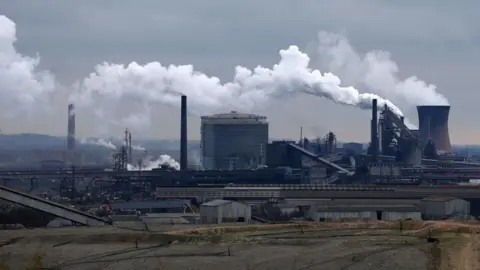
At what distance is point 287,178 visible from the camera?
99.1m

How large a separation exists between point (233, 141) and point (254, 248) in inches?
3485

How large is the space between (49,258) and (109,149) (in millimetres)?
120035

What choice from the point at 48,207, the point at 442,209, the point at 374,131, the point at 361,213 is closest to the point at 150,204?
the point at 361,213

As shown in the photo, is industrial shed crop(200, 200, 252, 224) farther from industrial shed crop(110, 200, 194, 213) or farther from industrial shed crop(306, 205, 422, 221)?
industrial shed crop(110, 200, 194, 213)

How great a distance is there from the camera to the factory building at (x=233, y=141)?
384ft

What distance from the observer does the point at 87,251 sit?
2991 cm

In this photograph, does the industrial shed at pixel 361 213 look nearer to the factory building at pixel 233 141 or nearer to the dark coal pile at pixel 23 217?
the dark coal pile at pixel 23 217

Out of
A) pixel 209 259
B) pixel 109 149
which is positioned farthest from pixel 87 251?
pixel 109 149

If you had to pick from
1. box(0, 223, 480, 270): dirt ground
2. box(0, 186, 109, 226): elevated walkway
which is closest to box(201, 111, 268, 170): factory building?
box(0, 186, 109, 226): elevated walkway

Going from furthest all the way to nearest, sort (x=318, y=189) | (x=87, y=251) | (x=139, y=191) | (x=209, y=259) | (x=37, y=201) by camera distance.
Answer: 1. (x=139, y=191)
2. (x=318, y=189)
3. (x=37, y=201)
4. (x=87, y=251)
5. (x=209, y=259)

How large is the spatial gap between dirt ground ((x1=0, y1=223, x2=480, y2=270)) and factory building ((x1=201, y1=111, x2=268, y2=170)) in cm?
8205

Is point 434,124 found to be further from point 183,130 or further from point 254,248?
point 254,248

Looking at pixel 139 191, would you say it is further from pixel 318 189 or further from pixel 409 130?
pixel 409 130

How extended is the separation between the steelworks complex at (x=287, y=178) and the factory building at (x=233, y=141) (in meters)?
0.12
